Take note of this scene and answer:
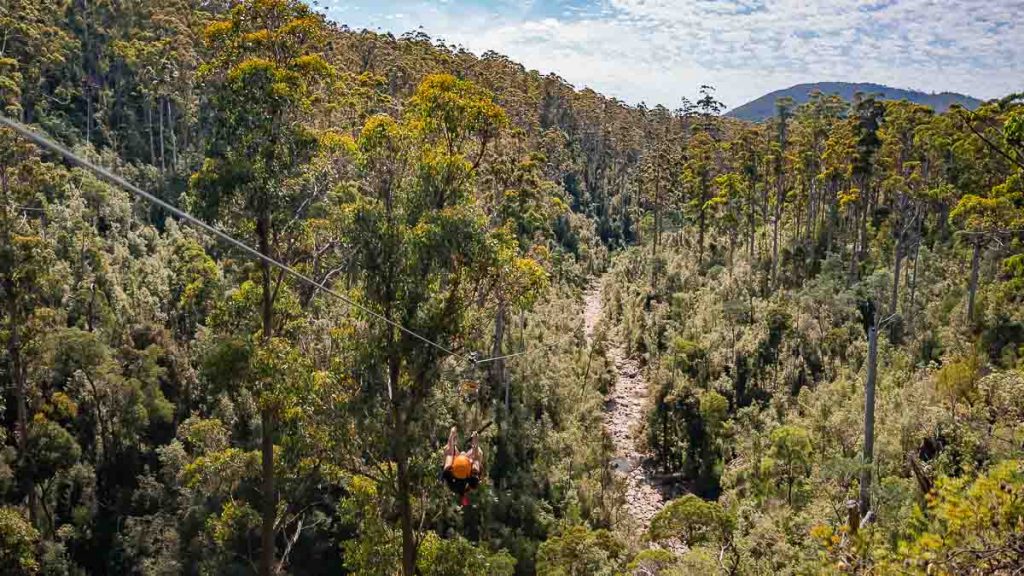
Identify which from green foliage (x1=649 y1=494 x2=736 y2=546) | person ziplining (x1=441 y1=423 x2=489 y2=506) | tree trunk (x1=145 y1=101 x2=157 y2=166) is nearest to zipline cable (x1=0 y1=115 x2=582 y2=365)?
person ziplining (x1=441 y1=423 x2=489 y2=506)

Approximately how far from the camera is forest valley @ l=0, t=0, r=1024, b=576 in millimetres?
8273

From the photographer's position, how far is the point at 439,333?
26.7 ft

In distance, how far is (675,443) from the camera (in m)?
24.1

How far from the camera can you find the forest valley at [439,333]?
827cm

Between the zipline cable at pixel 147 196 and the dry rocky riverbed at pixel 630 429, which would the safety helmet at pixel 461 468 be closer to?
the zipline cable at pixel 147 196

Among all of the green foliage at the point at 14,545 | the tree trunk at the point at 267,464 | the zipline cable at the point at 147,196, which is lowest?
the green foliage at the point at 14,545

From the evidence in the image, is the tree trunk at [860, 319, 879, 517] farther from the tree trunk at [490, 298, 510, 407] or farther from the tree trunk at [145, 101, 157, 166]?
the tree trunk at [145, 101, 157, 166]

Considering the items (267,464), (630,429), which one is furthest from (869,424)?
(630,429)

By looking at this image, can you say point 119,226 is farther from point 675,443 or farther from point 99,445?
point 675,443

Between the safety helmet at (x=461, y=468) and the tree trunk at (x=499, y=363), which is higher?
the safety helmet at (x=461, y=468)

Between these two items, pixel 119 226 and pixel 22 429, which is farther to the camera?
pixel 119 226

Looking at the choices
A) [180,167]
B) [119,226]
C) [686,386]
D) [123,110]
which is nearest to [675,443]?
[686,386]

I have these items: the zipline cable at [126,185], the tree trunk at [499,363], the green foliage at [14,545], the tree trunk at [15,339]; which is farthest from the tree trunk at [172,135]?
the zipline cable at [126,185]

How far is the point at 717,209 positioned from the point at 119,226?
3272 cm
